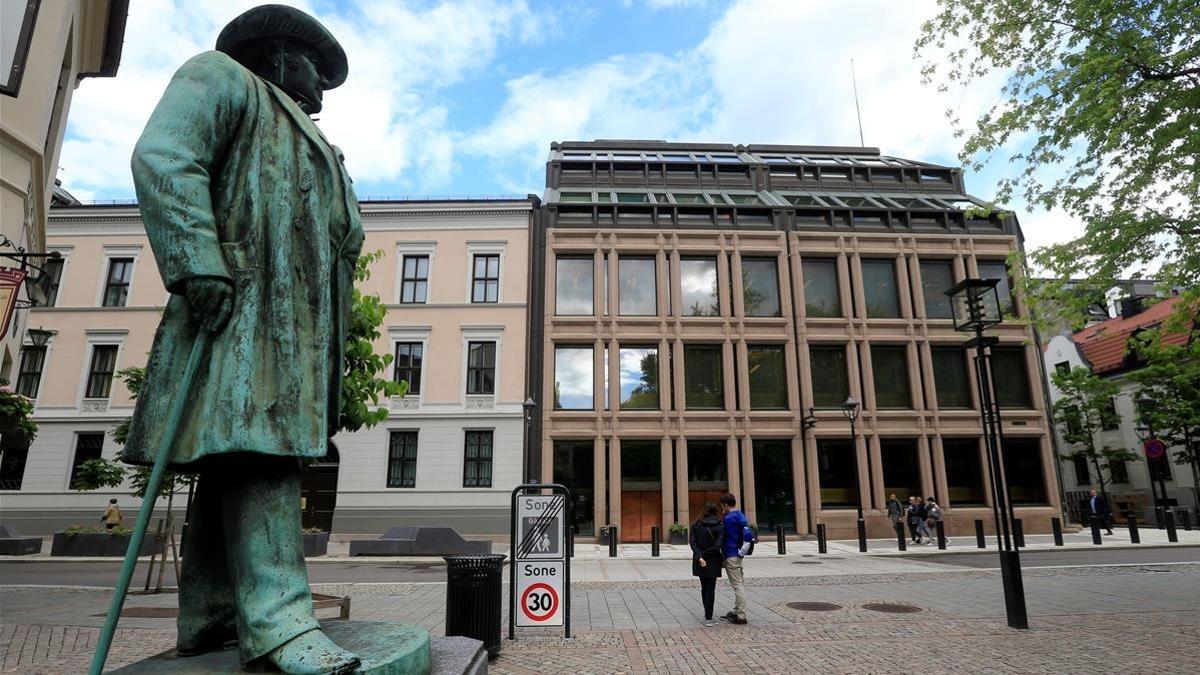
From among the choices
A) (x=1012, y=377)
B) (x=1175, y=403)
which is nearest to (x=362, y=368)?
(x=1012, y=377)

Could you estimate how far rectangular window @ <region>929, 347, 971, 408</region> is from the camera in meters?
27.5

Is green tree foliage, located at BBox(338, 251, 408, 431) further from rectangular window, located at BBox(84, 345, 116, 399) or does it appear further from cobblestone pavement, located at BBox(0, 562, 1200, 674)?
rectangular window, located at BBox(84, 345, 116, 399)

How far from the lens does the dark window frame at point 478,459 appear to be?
25.6 m

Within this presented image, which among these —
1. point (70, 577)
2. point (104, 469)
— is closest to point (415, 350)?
point (104, 469)

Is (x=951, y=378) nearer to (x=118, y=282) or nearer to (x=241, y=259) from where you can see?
(x=241, y=259)

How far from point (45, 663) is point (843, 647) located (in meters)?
8.23

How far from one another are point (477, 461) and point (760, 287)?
14587 millimetres

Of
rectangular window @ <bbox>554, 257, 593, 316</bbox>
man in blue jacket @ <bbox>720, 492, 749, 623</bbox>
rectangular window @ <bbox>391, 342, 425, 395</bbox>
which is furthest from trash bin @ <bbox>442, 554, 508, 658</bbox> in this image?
rectangular window @ <bbox>554, 257, 593, 316</bbox>

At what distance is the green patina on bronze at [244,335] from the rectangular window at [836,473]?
85.4 feet

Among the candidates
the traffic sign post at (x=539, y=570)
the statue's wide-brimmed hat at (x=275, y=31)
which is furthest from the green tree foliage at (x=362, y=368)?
the statue's wide-brimmed hat at (x=275, y=31)

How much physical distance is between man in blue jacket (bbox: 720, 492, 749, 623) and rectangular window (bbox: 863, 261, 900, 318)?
21.9 meters

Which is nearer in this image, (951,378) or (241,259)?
(241,259)

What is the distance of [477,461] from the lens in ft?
84.8

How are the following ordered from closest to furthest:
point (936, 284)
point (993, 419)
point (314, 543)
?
point (993, 419) → point (314, 543) → point (936, 284)
